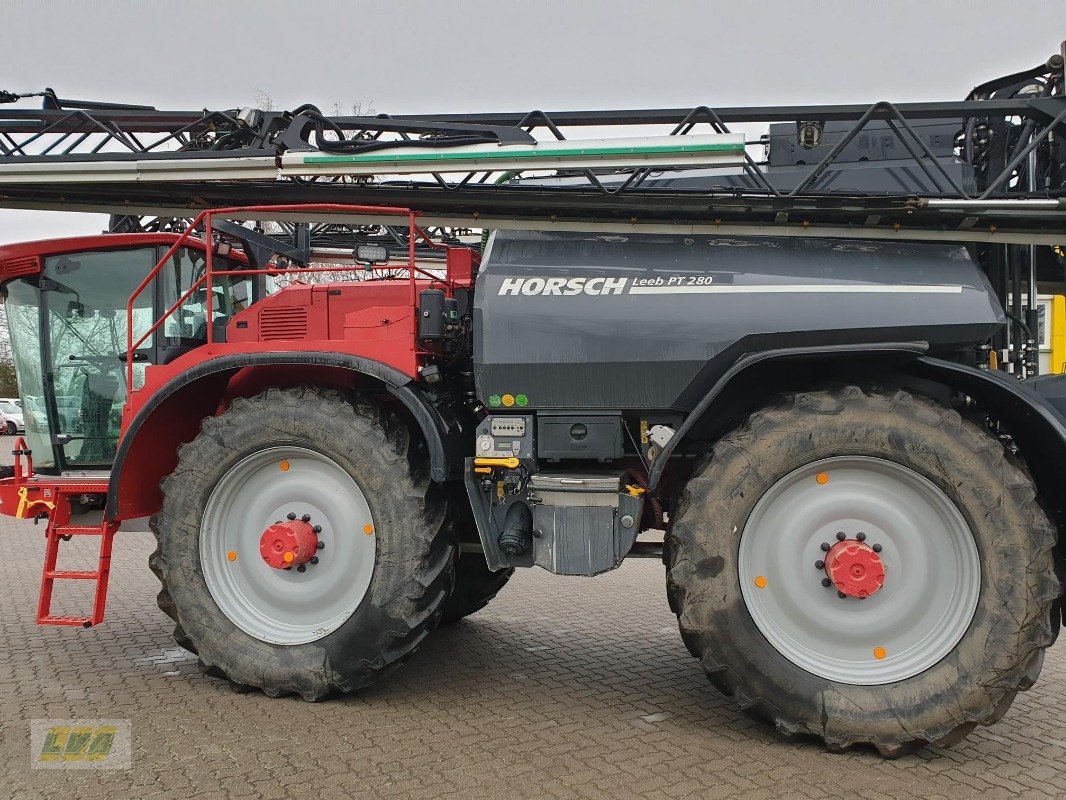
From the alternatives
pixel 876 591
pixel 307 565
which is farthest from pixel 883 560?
pixel 307 565

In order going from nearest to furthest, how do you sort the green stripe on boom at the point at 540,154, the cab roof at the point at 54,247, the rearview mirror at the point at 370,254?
1. the green stripe on boom at the point at 540,154
2. the rearview mirror at the point at 370,254
3. the cab roof at the point at 54,247

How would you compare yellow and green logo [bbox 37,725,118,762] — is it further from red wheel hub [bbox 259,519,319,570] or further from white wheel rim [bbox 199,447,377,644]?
red wheel hub [bbox 259,519,319,570]

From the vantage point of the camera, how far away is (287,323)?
5.02 metres

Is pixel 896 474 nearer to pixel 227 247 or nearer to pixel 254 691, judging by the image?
pixel 254 691

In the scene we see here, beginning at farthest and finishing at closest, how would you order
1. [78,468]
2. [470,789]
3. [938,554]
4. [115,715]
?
[78,468], [115,715], [938,554], [470,789]

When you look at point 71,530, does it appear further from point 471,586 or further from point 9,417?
point 9,417

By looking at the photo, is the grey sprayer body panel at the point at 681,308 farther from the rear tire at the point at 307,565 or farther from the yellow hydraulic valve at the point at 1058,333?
the yellow hydraulic valve at the point at 1058,333

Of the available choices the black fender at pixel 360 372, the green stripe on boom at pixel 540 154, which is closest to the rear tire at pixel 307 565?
the black fender at pixel 360 372

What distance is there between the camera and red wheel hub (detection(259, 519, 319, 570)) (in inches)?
181

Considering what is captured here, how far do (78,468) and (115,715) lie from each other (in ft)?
7.26

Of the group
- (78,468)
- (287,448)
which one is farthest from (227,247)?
(287,448)

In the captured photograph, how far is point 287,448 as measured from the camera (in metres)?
4.74

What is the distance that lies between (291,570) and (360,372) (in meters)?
1.15

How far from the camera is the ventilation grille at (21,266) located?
19.6 ft
